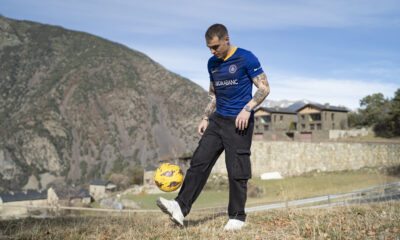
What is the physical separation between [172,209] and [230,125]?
129cm

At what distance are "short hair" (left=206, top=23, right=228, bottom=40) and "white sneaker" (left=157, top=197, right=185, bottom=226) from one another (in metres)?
2.13

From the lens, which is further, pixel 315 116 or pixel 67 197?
pixel 67 197

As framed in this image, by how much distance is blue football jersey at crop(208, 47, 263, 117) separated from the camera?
4.27 meters

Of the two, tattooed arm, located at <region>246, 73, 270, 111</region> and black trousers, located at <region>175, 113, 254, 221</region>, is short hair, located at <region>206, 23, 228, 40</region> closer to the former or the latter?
tattooed arm, located at <region>246, 73, 270, 111</region>

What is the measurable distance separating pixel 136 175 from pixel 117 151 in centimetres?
8289

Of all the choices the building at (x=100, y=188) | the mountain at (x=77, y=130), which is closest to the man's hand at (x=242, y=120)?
the building at (x=100, y=188)

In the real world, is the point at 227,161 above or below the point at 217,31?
below

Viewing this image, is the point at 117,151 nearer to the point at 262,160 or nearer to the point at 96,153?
the point at 96,153

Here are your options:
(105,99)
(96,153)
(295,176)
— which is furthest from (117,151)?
(295,176)

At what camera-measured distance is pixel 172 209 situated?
4082 millimetres

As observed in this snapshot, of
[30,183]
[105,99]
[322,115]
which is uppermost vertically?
[105,99]

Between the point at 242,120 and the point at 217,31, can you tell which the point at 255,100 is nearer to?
the point at 242,120

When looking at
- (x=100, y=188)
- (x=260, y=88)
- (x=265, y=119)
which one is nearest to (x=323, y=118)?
(x=265, y=119)

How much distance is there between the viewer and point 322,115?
60.2 metres
